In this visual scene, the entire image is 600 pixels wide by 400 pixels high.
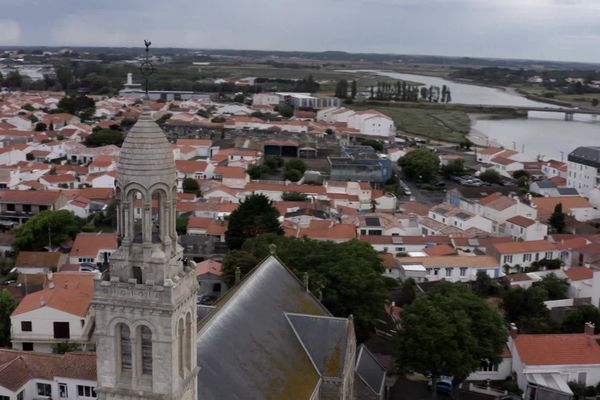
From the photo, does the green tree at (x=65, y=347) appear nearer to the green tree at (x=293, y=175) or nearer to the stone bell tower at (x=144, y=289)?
the stone bell tower at (x=144, y=289)

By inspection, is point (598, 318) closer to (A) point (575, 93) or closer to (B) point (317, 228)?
(B) point (317, 228)

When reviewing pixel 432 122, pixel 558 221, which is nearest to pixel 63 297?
pixel 558 221

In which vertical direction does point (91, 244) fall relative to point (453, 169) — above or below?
below

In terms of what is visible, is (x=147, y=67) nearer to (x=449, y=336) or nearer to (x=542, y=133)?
(x=449, y=336)

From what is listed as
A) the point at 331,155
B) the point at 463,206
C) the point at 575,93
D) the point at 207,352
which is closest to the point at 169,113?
the point at 331,155

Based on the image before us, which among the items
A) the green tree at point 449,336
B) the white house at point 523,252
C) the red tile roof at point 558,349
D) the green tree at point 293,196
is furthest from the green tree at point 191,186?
the red tile roof at point 558,349

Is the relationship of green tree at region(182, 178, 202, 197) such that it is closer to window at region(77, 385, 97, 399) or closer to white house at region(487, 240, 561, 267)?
white house at region(487, 240, 561, 267)
